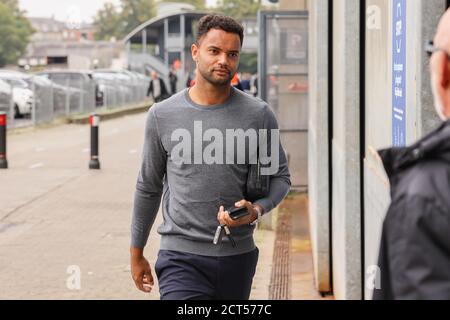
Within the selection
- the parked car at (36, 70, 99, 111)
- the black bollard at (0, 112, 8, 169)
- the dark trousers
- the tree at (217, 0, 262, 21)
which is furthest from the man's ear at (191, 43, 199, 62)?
the tree at (217, 0, 262, 21)

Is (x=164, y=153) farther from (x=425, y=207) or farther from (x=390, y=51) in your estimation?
(x=425, y=207)

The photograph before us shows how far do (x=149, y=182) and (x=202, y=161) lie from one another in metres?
0.31

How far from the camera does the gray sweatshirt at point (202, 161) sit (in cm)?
438

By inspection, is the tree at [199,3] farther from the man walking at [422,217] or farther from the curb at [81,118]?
the man walking at [422,217]

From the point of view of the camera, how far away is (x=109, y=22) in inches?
6983

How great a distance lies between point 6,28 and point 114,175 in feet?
387

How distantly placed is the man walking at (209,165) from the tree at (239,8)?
12706 centimetres

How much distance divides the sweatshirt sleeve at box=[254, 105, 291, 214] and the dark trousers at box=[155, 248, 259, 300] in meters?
0.23

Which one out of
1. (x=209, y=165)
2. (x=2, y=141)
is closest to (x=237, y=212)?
(x=209, y=165)

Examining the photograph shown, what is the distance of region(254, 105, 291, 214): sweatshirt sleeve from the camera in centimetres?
449

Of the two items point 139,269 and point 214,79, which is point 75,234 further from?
point 214,79

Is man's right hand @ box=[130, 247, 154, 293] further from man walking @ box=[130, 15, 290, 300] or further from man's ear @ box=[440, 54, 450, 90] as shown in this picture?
man's ear @ box=[440, 54, 450, 90]
